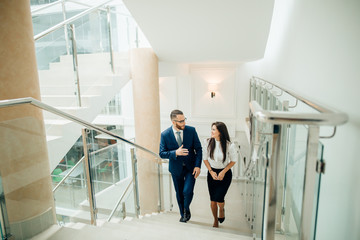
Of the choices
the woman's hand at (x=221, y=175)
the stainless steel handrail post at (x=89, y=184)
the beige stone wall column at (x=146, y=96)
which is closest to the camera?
the stainless steel handrail post at (x=89, y=184)

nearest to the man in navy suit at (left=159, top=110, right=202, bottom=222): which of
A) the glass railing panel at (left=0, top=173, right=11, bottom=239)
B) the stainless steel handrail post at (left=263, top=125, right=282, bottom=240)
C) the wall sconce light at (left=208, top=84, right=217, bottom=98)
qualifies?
the glass railing panel at (left=0, top=173, right=11, bottom=239)

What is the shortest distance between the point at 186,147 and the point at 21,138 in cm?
205

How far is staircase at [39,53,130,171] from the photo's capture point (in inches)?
129

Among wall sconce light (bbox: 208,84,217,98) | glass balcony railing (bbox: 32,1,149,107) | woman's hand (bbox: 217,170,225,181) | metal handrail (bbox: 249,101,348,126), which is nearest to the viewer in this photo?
metal handrail (bbox: 249,101,348,126)

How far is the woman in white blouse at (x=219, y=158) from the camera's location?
137 inches

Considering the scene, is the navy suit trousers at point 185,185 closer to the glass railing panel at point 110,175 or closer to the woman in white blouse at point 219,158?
the woman in white blouse at point 219,158

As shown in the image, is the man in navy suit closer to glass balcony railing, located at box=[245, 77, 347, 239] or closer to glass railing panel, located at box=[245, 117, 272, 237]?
glass railing panel, located at box=[245, 117, 272, 237]

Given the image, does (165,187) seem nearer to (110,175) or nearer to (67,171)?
(110,175)

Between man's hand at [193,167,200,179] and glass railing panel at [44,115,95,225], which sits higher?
glass railing panel at [44,115,95,225]

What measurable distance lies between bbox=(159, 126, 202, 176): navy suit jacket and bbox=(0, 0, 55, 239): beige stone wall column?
62.9 inches

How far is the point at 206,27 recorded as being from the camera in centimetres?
421

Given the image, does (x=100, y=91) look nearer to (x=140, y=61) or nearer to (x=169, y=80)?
(x=140, y=61)

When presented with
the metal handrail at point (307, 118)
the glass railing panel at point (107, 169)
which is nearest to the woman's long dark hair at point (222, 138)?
the glass railing panel at point (107, 169)

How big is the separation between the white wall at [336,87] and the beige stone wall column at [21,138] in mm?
2178
